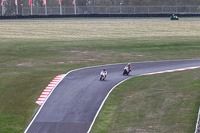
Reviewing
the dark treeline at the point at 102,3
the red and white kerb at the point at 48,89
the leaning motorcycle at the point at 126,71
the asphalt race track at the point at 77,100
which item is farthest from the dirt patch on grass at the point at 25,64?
the dark treeline at the point at 102,3

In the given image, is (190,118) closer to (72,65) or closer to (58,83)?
(58,83)

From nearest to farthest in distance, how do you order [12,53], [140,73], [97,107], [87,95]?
1. [97,107]
2. [87,95]
3. [140,73]
4. [12,53]

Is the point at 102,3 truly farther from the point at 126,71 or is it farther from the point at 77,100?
the point at 77,100

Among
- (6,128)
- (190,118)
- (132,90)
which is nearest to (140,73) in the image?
(132,90)

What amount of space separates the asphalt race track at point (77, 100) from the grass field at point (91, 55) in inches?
36.9

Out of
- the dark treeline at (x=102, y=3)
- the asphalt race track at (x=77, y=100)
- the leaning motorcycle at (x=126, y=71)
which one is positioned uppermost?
the dark treeline at (x=102, y=3)

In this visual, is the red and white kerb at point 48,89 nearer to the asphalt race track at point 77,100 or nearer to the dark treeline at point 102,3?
the asphalt race track at point 77,100

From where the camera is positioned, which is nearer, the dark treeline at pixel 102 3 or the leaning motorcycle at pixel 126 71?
the leaning motorcycle at pixel 126 71

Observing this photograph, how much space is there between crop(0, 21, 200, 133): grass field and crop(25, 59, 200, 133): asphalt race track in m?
0.94

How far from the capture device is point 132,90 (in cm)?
2553

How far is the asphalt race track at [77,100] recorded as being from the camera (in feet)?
62.1

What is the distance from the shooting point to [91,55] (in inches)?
1688

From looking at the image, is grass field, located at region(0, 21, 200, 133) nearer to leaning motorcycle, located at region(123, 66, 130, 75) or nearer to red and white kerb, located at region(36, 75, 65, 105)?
red and white kerb, located at region(36, 75, 65, 105)

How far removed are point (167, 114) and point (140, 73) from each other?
12.0m
